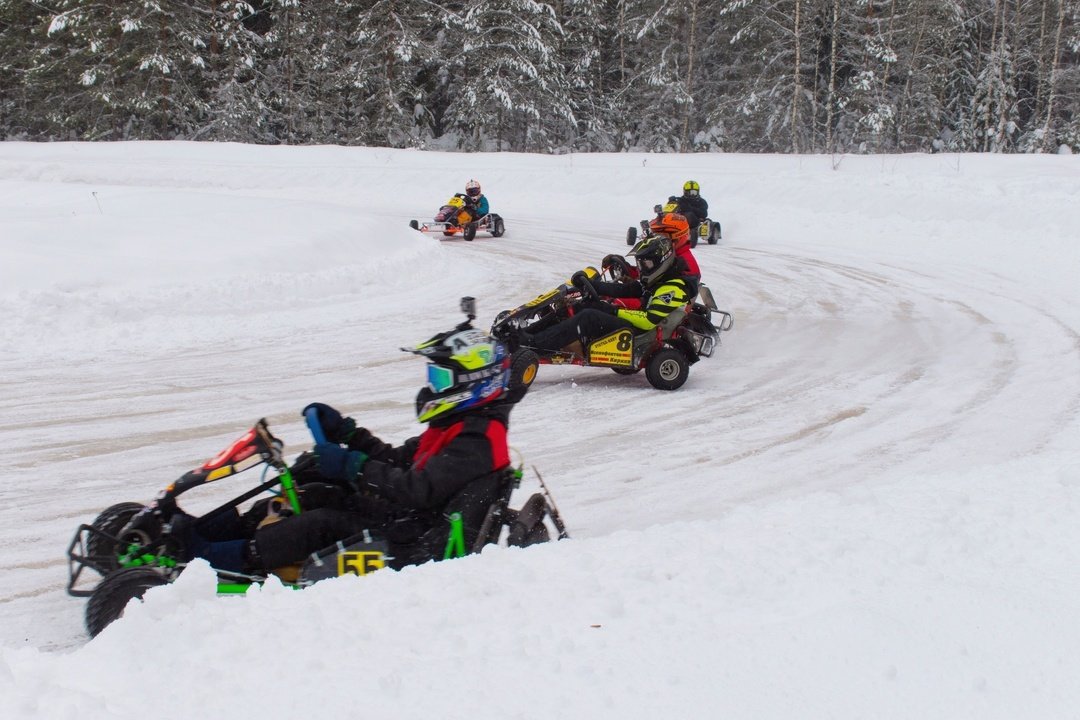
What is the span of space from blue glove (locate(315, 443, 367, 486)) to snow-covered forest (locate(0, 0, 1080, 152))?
30574 millimetres

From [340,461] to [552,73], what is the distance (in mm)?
34970

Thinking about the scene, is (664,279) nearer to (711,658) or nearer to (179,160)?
(711,658)

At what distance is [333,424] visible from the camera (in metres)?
4.53

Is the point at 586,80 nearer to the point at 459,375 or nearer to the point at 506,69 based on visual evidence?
the point at 506,69

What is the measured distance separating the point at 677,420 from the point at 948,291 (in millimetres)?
8306

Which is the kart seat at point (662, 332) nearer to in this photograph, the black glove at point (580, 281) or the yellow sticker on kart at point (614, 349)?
the yellow sticker on kart at point (614, 349)

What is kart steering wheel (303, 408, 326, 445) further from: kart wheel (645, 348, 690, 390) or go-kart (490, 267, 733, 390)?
kart wheel (645, 348, 690, 390)

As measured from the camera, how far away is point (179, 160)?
30.8 m

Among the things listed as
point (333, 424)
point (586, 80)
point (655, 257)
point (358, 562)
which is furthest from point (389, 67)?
point (358, 562)

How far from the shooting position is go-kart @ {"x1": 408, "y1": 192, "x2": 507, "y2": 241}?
19.2 m

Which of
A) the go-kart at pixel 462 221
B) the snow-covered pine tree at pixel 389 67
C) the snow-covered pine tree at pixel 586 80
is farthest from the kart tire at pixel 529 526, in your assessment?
the snow-covered pine tree at pixel 586 80

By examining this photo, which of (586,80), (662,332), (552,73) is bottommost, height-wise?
(662,332)

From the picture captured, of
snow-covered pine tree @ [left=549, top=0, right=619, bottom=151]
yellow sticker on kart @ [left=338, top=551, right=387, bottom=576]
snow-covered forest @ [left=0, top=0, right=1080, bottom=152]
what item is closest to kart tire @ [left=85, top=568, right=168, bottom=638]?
yellow sticker on kart @ [left=338, top=551, right=387, bottom=576]

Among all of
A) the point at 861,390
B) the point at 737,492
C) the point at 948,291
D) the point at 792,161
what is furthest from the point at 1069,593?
the point at 792,161
